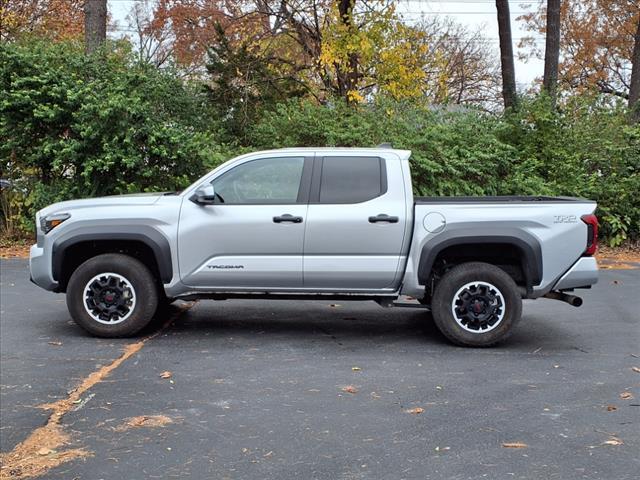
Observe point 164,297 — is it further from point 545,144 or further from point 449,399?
point 545,144

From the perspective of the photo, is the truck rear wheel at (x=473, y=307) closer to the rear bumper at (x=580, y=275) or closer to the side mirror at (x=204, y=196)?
the rear bumper at (x=580, y=275)

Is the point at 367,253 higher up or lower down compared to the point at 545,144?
lower down

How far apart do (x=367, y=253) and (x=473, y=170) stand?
6.66 meters

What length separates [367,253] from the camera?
6992 millimetres

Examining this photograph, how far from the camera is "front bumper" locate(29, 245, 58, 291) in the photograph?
287 inches

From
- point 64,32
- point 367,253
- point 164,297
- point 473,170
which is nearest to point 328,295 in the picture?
point 367,253

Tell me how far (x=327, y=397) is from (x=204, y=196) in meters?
2.46

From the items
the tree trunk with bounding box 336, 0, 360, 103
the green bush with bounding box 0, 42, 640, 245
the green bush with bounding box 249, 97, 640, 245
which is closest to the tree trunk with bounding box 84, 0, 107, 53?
the green bush with bounding box 0, 42, 640, 245

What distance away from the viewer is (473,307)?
696 centimetres

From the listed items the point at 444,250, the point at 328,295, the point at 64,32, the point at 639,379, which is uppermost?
the point at 64,32

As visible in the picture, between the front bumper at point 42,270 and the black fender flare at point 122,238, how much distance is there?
0.06 metres

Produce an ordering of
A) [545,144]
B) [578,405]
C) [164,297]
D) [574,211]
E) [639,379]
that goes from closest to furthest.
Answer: [578,405] < [639,379] < [574,211] < [164,297] < [545,144]

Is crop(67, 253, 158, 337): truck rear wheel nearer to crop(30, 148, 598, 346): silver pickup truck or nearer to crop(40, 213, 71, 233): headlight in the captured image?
crop(30, 148, 598, 346): silver pickup truck

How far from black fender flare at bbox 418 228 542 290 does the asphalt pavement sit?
808 millimetres
